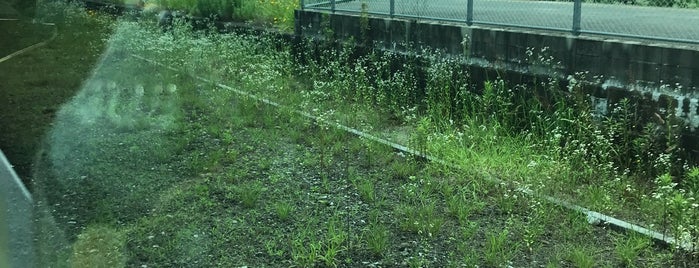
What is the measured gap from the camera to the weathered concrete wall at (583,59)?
6336 mm

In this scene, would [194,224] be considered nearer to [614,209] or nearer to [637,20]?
[614,209]

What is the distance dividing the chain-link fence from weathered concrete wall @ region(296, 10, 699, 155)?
20cm

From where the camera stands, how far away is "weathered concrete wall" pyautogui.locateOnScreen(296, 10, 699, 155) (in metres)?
6.34

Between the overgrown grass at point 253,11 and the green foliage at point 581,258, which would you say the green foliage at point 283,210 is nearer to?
the green foliage at point 581,258

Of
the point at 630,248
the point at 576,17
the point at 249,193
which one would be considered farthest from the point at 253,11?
the point at 630,248

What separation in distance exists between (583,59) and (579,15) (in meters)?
0.58

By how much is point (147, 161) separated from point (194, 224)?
6.32ft

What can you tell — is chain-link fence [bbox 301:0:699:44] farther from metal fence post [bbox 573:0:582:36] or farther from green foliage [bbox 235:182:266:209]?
green foliage [bbox 235:182:266:209]

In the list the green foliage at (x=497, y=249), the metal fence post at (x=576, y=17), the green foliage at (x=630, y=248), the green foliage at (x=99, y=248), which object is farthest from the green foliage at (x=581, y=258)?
the metal fence post at (x=576, y=17)

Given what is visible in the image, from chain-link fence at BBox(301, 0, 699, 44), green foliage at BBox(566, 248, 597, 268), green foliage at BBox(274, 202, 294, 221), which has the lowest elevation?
green foliage at BBox(566, 248, 597, 268)

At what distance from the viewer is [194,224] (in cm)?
543

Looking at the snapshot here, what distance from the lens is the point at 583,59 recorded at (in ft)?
23.8

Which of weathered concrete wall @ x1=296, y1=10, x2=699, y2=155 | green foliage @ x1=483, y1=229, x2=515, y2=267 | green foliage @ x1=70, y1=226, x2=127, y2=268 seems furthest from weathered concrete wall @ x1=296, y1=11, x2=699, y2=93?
green foliage @ x1=70, y1=226, x2=127, y2=268

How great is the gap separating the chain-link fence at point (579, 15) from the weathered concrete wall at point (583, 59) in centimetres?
20
